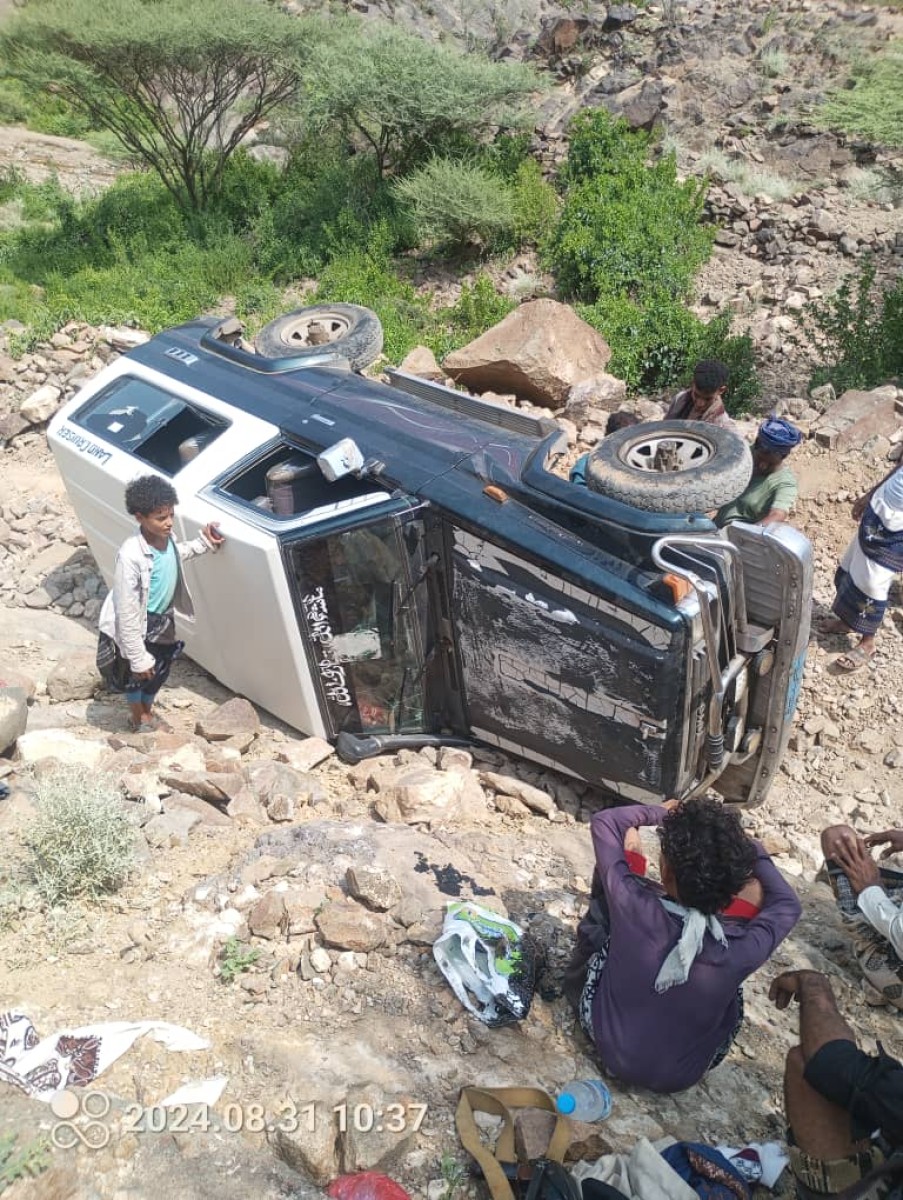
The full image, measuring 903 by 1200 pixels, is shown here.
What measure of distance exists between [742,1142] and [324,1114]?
1248mm

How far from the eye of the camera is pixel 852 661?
5703 mm

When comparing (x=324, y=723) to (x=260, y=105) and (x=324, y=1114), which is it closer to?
(x=324, y=1114)

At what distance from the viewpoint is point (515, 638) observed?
430cm

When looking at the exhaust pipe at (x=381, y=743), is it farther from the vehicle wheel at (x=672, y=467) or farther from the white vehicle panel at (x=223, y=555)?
the vehicle wheel at (x=672, y=467)

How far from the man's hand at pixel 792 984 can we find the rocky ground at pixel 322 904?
0.32 m

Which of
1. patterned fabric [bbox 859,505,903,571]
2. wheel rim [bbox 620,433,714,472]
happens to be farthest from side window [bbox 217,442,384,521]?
patterned fabric [bbox 859,505,903,571]

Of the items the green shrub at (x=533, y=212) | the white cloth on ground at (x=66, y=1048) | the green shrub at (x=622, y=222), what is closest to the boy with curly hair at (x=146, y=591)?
the white cloth on ground at (x=66, y=1048)

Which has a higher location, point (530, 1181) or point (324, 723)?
point (530, 1181)

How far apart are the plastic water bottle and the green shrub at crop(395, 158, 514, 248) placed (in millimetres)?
10273

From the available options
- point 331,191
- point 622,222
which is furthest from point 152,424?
point 331,191

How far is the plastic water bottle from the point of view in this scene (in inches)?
114

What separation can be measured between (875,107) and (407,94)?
5586 mm

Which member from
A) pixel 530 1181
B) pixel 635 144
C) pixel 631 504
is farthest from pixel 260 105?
pixel 530 1181

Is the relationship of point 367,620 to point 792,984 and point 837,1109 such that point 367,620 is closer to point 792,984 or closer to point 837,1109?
point 792,984
